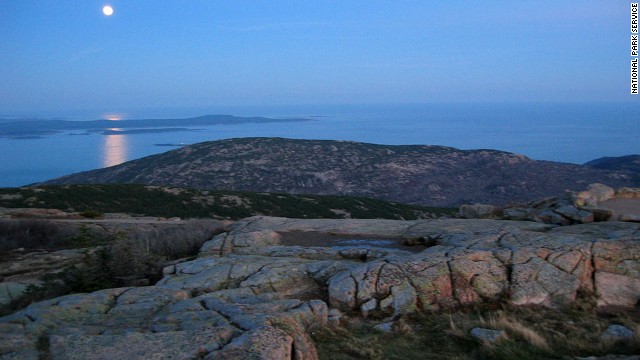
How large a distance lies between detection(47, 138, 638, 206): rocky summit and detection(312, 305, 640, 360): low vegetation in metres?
45.9

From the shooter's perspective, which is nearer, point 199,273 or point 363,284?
point 363,284

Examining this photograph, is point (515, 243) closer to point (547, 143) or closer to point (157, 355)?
point (157, 355)

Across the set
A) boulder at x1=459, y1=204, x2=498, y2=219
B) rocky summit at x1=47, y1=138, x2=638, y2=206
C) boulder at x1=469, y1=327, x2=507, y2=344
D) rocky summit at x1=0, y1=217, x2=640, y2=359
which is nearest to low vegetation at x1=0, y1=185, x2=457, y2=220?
rocky summit at x1=47, y1=138, x2=638, y2=206

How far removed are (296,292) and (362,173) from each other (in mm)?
55350

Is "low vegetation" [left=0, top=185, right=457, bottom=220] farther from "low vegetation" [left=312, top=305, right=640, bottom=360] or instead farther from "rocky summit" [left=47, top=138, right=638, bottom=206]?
"low vegetation" [left=312, top=305, right=640, bottom=360]

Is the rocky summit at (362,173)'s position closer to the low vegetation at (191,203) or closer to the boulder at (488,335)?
the low vegetation at (191,203)

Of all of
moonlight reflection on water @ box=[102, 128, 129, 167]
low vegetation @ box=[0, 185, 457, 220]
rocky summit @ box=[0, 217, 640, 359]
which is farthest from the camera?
moonlight reflection on water @ box=[102, 128, 129, 167]

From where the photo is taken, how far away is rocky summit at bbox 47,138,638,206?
5706cm

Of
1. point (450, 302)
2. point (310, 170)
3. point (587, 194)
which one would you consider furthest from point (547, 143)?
point (450, 302)

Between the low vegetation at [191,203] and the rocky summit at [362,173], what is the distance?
59.7 ft

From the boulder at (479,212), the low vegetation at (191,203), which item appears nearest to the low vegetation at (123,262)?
the boulder at (479,212)

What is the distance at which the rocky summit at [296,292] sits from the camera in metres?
5.42

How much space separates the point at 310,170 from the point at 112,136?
12927 cm

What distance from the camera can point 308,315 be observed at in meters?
6.94
